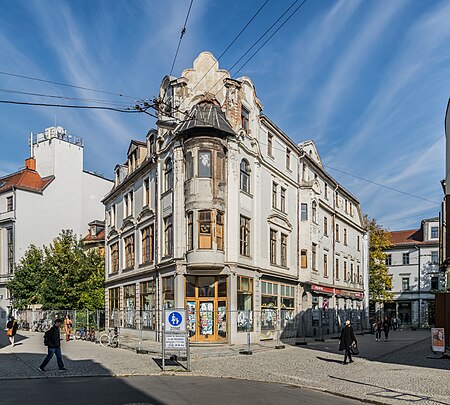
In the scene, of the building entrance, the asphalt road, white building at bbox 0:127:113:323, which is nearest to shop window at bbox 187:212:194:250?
the building entrance

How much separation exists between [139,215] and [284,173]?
959 centimetres

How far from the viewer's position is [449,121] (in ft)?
79.8

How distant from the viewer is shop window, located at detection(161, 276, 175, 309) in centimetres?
2867

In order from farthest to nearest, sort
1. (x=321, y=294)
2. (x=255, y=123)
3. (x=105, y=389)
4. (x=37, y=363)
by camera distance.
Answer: (x=321, y=294) → (x=255, y=123) → (x=37, y=363) → (x=105, y=389)

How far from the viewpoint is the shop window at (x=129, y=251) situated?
37316 mm

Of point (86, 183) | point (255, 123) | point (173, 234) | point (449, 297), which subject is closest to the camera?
point (449, 297)

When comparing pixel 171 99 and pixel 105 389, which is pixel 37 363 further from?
pixel 171 99

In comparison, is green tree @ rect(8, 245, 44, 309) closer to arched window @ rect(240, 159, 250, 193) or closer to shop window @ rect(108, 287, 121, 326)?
shop window @ rect(108, 287, 121, 326)

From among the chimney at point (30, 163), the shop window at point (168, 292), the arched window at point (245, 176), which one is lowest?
the shop window at point (168, 292)

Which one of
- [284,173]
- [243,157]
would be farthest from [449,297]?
[284,173]

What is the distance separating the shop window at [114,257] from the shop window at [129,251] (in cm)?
237

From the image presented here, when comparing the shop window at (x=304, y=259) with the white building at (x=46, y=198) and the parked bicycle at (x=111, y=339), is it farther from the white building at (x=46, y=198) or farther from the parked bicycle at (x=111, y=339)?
the white building at (x=46, y=198)

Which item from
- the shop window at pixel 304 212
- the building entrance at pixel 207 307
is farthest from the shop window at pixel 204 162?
the shop window at pixel 304 212

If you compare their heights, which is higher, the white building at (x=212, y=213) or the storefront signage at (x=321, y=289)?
the white building at (x=212, y=213)
